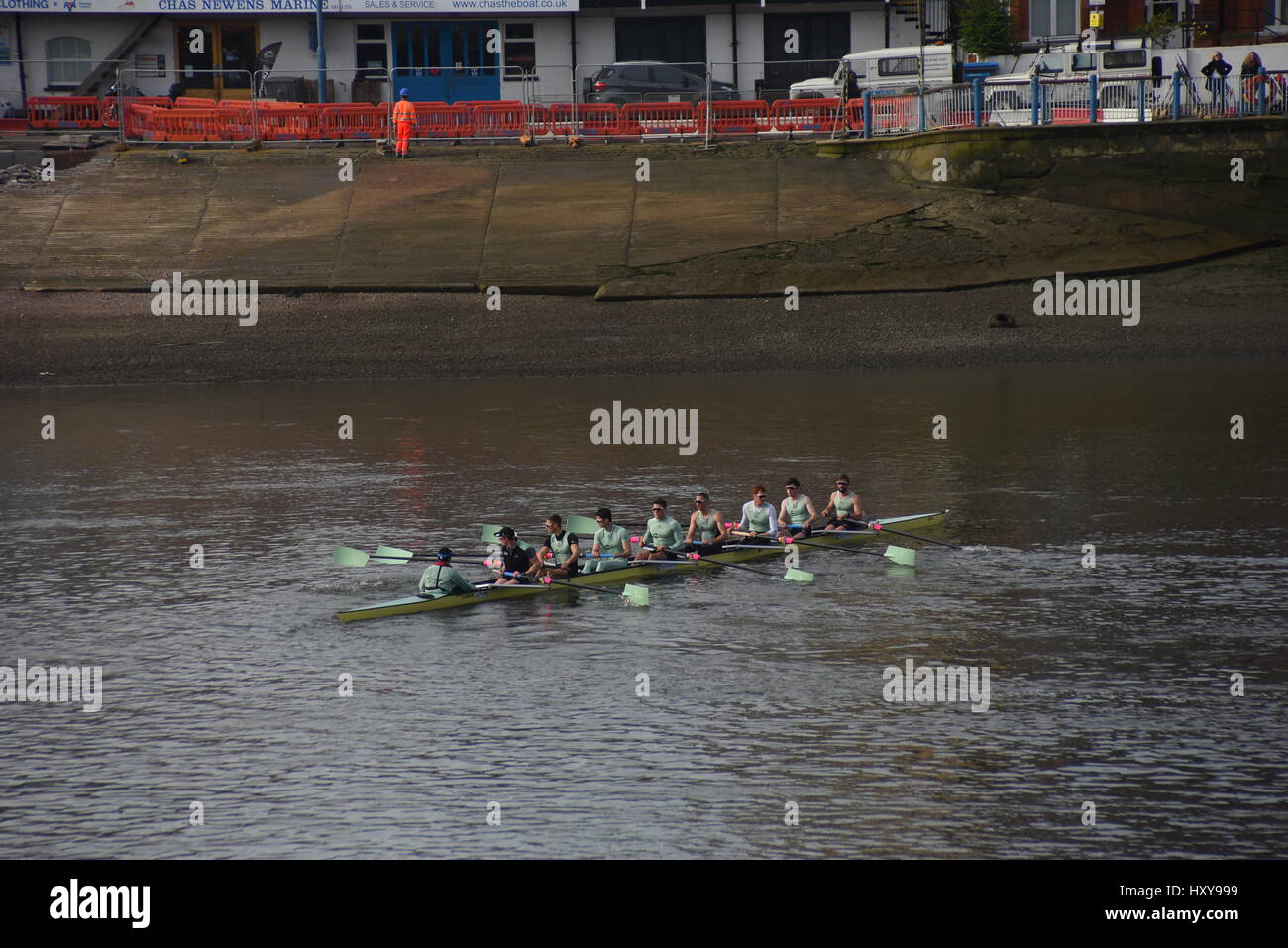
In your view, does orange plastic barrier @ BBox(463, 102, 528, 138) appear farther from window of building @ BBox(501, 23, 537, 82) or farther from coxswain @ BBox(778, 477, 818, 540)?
coxswain @ BBox(778, 477, 818, 540)

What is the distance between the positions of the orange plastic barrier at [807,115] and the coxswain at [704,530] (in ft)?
79.1

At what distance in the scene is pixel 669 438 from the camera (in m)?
27.7

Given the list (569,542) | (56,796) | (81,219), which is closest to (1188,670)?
(569,542)

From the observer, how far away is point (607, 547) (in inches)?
753

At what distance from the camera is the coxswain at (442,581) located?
1773cm

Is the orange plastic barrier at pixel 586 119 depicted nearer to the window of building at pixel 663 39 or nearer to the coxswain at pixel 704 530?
the window of building at pixel 663 39

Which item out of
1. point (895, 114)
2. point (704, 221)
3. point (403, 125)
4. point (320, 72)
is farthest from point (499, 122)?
point (895, 114)

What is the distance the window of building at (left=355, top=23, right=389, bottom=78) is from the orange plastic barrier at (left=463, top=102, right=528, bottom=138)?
1013 cm

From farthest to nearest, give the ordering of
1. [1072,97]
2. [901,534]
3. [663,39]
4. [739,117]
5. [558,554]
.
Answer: [663,39], [739,117], [1072,97], [901,534], [558,554]

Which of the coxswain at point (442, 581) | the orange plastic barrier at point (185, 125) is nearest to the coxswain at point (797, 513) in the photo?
the coxswain at point (442, 581)

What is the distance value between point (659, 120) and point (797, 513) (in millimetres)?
24351

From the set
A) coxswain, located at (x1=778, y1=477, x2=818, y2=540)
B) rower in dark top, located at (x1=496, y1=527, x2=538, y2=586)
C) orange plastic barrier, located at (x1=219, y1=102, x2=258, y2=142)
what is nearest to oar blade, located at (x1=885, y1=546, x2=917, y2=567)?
coxswain, located at (x1=778, y1=477, x2=818, y2=540)

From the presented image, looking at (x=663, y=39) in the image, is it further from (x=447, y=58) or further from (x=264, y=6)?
(x=264, y=6)
